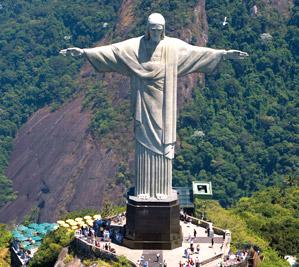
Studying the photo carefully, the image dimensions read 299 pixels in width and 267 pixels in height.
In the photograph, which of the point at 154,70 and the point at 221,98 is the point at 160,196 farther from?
the point at 221,98

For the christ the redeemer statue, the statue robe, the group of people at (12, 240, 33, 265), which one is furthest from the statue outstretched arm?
the group of people at (12, 240, 33, 265)

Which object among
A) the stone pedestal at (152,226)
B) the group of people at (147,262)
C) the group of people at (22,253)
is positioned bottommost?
the group of people at (22,253)

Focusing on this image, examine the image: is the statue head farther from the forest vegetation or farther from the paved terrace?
the forest vegetation

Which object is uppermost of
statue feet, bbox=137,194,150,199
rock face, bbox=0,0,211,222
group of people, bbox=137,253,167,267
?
rock face, bbox=0,0,211,222

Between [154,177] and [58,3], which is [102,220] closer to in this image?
[154,177]

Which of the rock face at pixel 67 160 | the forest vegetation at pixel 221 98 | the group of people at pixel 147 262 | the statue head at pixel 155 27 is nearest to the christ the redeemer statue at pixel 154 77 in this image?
the statue head at pixel 155 27

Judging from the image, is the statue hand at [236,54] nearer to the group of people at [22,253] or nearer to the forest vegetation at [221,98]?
A: the group of people at [22,253]

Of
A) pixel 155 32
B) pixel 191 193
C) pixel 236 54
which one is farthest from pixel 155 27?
pixel 191 193

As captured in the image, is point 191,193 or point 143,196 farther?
point 191,193
